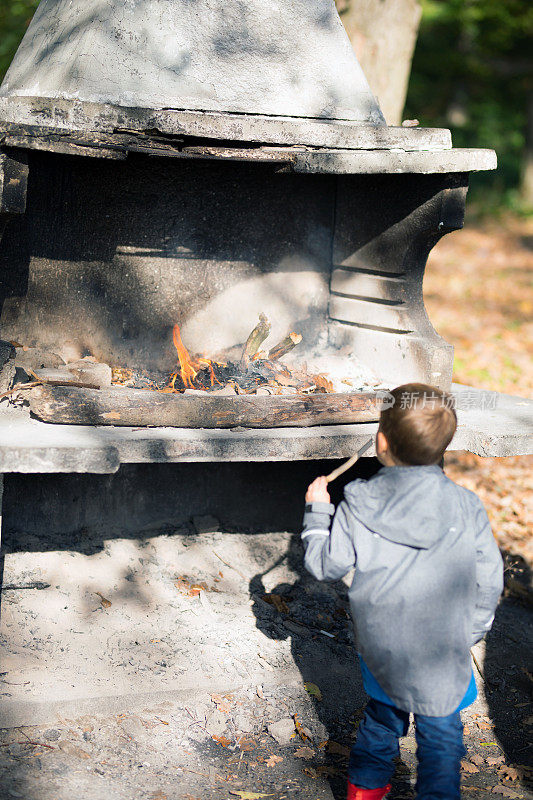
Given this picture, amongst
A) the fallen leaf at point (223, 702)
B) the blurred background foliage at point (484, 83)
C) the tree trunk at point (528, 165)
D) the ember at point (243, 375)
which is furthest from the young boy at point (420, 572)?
the tree trunk at point (528, 165)

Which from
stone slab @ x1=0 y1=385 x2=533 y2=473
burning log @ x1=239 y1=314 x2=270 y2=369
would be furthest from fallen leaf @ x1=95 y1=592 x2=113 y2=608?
burning log @ x1=239 y1=314 x2=270 y2=369

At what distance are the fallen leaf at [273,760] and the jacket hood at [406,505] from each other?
112cm

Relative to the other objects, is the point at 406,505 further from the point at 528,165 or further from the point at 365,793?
the point at 528,165

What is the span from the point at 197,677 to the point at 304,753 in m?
0.53

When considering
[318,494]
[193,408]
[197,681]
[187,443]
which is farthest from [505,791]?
[193,408]

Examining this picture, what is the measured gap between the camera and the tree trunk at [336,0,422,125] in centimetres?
588

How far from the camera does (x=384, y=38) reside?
235 inches

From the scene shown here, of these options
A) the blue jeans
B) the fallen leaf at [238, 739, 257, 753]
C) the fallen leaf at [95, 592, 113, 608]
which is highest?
the blue jeans

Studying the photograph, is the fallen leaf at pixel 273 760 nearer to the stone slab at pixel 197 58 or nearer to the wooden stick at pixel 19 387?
the wooden stick at pixel 19 387

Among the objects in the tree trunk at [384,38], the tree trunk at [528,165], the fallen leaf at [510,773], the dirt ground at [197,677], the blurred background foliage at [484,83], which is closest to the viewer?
the dirt ground at [197,677]

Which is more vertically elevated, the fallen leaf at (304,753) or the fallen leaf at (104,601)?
the fallen leaf at (104,601)

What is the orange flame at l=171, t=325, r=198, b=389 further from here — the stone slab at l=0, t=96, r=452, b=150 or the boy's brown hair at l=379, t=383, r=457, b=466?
the boy's brown hair at l=379, t=383, r=457, b=466

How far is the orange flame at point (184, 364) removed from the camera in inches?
152

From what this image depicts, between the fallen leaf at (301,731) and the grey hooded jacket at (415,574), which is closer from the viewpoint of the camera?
the grey hooded jacket at (415,574)
